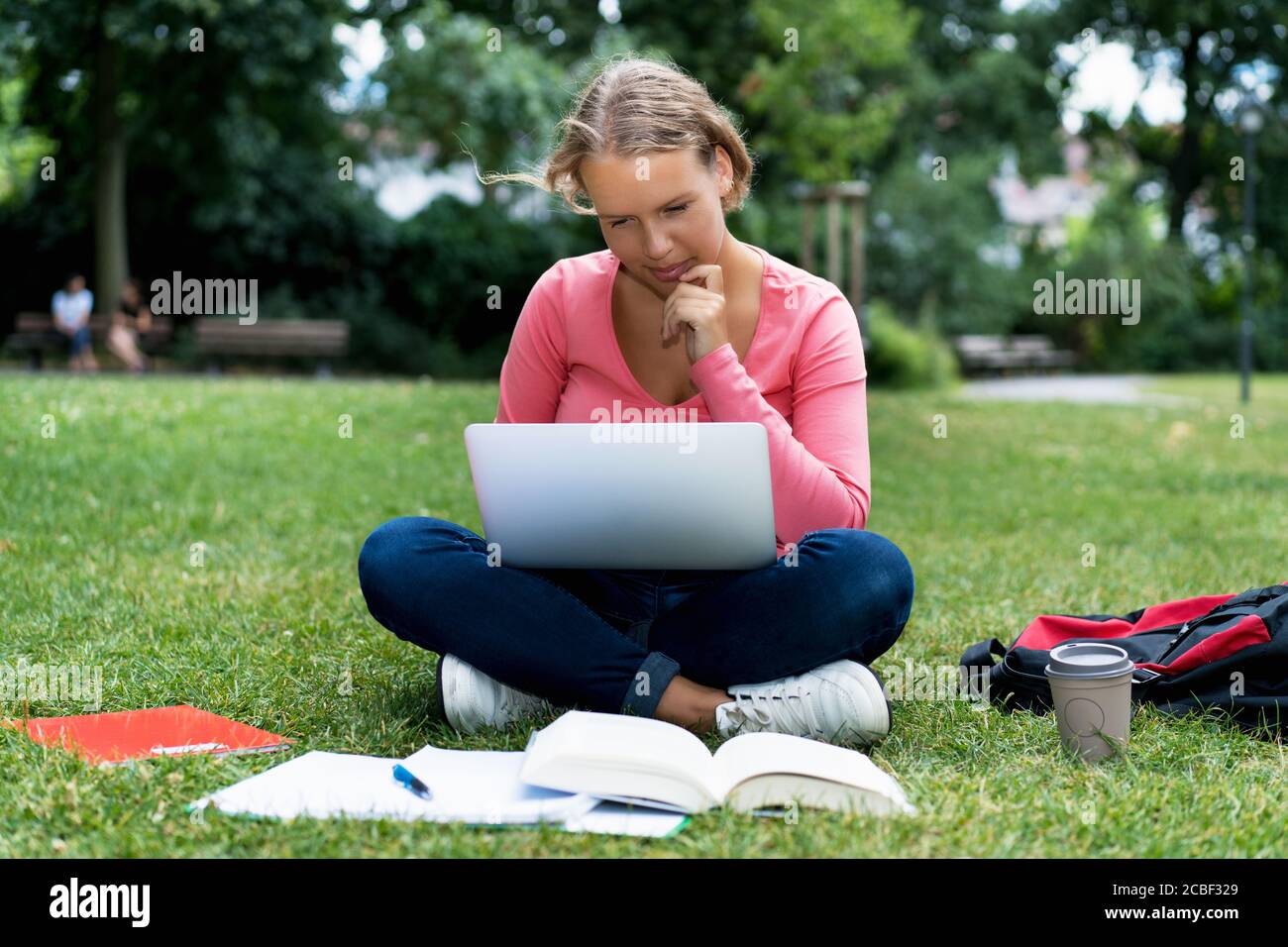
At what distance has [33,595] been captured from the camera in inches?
156

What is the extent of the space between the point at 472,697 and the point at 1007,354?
20.6 meters

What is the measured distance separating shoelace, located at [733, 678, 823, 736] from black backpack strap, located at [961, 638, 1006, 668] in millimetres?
706

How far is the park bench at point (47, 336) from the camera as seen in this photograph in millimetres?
15789

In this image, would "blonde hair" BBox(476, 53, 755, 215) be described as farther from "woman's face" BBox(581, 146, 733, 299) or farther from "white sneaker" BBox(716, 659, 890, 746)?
"white sneaker" BBox(716, 659, 890, 746)

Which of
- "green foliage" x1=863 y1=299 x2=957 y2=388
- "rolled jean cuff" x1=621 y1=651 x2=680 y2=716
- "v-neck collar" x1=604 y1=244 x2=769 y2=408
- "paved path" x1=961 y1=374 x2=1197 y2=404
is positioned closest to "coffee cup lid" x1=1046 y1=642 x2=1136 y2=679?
"rolled jean cuff" x1=621 y1=651 x2=680 y2=716

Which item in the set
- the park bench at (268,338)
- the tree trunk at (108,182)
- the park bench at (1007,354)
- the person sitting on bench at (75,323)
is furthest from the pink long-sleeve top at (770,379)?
the park bench at (1007,354)

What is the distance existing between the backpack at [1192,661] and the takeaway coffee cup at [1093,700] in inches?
13.5

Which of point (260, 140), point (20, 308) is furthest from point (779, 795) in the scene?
point (20, 308)

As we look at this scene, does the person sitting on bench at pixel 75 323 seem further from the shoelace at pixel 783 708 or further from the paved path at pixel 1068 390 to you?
the shoelace at pixel 783 708

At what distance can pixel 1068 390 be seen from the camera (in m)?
18.2

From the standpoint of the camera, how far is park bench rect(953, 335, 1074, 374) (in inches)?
827

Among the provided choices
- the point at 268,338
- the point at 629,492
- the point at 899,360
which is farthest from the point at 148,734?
the point at 899,360

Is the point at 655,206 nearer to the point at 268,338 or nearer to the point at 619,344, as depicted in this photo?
the point at 619,344
